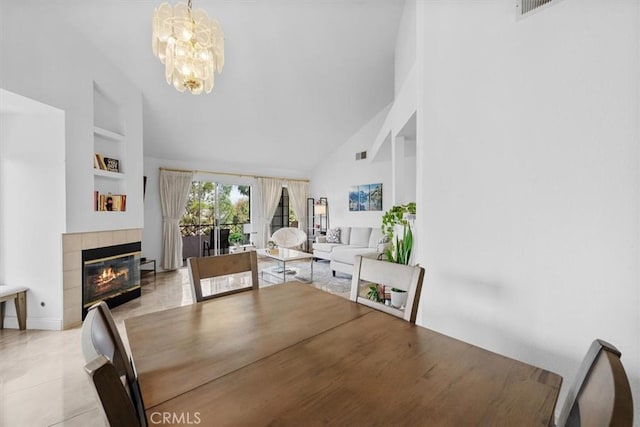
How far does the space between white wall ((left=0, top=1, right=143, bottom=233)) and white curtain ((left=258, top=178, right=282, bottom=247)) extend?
3.41 metres

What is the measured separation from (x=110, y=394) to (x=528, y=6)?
2.04 m

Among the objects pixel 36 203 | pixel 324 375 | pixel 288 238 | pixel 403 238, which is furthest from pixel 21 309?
pixel 288 238

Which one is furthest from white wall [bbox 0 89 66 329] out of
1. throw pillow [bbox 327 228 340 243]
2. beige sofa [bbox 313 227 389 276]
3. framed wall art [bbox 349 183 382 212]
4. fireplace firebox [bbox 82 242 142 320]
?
framed wall art [bbox 349 183 382 212]

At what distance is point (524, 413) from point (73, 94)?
397cm

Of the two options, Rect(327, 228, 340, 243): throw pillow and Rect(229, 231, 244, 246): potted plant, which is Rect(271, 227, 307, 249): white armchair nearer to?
Rect(327, 228, 340, 243): throw pillow

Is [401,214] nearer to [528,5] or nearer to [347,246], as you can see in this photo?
[528,5]

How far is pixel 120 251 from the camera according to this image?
3.33 m

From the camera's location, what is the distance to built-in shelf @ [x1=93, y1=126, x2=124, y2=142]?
119 inches

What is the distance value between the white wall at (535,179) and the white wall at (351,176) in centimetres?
409

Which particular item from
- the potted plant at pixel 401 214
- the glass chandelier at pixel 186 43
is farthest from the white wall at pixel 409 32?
the glass chandelier at pixel 186 43

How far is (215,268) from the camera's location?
1.43 meters

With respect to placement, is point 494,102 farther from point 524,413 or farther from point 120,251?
point 120,251

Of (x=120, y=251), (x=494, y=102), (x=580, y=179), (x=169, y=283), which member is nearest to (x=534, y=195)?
(x=580, y=179)

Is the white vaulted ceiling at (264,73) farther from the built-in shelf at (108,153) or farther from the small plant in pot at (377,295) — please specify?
the small plant in pot at (377,295)
